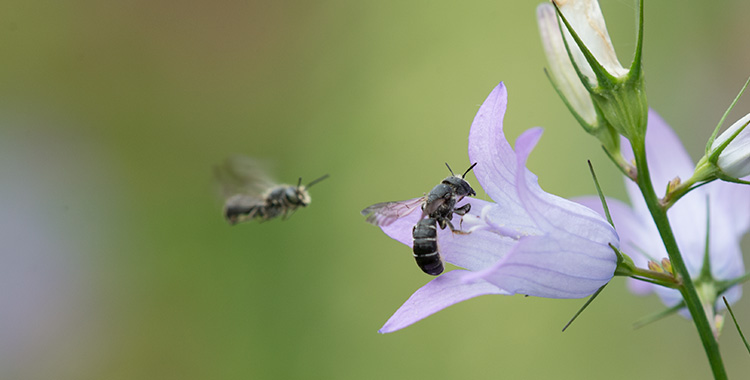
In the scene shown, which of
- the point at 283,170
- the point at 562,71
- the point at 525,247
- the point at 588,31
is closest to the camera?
the point at 525,247

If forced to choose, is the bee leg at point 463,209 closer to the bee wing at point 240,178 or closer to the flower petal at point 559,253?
the flower petal at point 559,253

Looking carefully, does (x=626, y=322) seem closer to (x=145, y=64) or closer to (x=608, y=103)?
(x=608, y=103)

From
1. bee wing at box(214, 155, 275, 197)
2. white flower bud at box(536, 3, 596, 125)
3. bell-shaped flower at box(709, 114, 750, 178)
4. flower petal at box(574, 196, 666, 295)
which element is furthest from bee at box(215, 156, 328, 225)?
bell-shaped flower at box(709, 114, 750, 178)

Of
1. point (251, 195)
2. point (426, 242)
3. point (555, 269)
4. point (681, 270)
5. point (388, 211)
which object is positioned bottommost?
point (681, 270)

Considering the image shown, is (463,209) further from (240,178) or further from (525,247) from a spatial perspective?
(240,178)

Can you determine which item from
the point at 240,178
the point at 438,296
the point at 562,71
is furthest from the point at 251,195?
the point at 438,296

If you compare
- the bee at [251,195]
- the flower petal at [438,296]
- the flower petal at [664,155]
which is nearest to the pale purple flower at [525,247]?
the flower petal at [438,296]

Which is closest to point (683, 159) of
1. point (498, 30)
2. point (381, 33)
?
point (498, 30)
